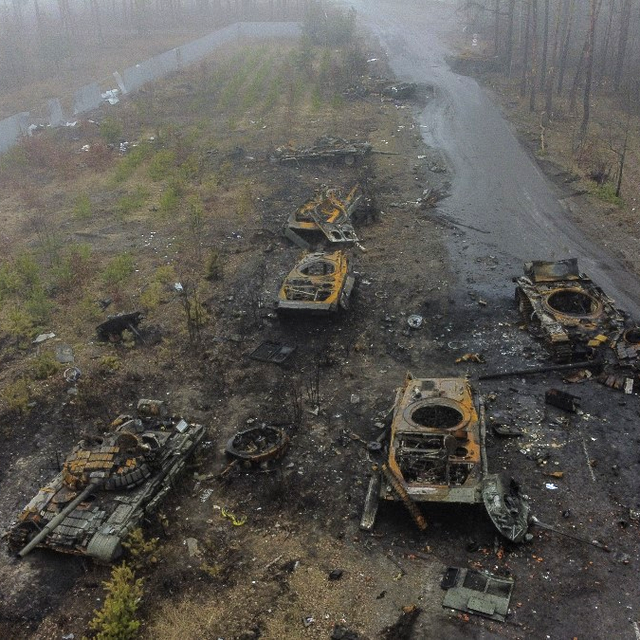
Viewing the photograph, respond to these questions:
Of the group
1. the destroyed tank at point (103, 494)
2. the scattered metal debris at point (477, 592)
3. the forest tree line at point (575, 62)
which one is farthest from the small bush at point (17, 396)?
the forest tree line at point (575, 62)

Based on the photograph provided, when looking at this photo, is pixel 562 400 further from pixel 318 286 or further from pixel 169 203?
pixel 169 203

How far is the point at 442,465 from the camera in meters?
8.91

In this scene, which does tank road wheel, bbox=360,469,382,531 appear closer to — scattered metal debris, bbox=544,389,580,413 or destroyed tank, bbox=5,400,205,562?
destroyed tank, bbox=5,400,205,562

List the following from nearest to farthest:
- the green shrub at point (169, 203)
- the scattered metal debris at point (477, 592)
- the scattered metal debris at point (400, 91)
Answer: the scattered metal debris at point (477, 592)
the green shrub at point (169, 203)
the scattered metal debris at point (400, 91)

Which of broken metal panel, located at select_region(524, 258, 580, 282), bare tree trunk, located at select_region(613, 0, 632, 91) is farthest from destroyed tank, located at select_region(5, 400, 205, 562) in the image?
bare tree trunk, located at select_region(613, 0, 632, 91)

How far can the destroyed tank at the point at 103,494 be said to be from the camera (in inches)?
335

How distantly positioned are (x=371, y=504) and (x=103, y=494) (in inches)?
150

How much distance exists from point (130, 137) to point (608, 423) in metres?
22.2

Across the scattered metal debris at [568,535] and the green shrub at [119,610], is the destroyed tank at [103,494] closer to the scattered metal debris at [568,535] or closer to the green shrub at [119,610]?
the green shrub at [119,610]

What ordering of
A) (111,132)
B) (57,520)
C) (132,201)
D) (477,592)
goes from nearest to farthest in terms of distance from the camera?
(477,592)
(57,520)
(132,201)
(111,132)

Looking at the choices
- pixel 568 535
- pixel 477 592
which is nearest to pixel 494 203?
pixel 568 535

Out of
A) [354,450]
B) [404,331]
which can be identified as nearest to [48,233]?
[404,331]

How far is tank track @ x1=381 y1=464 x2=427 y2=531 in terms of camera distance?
8477 millimetres

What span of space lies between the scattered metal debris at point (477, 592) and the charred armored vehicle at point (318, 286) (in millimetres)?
6100
